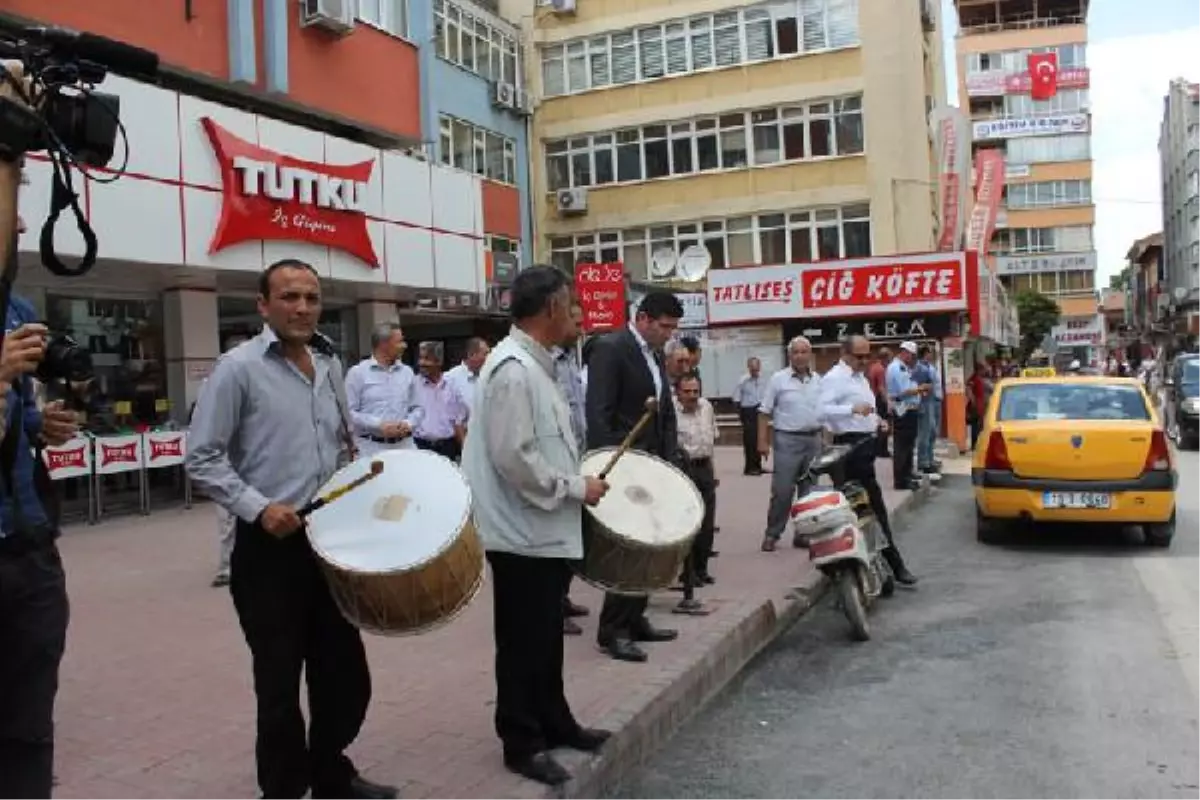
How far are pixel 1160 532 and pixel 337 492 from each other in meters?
8.25

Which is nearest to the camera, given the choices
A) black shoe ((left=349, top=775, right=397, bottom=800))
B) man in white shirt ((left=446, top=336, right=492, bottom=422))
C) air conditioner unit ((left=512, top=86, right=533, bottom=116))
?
black shoe ((left=349, top=775, right=397, bottom=800))

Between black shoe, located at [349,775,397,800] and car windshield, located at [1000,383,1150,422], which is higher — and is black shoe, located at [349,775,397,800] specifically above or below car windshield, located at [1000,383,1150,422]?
below

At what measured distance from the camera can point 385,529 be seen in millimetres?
3414

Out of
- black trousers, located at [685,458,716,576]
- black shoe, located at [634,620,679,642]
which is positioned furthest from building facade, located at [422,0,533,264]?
black shoe, located at [634,620,679,642]

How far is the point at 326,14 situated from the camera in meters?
15.5

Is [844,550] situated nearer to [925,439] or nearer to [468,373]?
[468,373]

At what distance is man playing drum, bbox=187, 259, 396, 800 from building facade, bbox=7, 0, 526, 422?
298 inches

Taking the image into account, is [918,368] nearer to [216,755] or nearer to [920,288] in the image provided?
[920,288]

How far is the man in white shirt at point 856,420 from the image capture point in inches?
305

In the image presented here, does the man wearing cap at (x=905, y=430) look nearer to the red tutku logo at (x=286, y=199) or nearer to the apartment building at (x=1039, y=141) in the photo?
the red tutku logo at (x=286, y=199)

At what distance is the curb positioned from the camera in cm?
407

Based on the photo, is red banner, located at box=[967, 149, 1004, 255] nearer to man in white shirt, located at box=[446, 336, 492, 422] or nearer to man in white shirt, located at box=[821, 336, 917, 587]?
man in white shirt, located at box=[821, 336, 917, 587]

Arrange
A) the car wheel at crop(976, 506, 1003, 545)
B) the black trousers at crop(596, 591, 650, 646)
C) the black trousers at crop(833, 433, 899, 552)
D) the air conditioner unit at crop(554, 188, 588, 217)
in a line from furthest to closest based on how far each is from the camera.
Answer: the air conditioner unit at crop(554, 188, 588, 217), the car wheel at crop(976, 506, 1003, 545), the black trousers at crop(833, 433, 899, 552), the black trousers at crop(596, 591, 650, 646)

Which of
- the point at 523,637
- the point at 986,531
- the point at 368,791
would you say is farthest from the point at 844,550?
the point at 986,531
